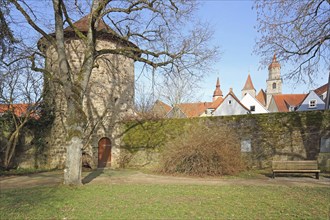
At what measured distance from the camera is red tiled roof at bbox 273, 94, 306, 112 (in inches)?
1788

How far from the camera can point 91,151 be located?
16.8 metres

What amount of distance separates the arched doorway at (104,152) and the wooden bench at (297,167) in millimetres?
10790

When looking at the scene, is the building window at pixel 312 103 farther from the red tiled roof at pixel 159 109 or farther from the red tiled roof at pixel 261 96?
the red tiled roof at pixel 261 96

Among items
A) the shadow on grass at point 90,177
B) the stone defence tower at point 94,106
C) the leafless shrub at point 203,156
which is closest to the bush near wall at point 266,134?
the leafless shrub at point 203,156

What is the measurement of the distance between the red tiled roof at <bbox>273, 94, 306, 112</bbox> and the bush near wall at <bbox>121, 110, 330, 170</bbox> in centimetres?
3456

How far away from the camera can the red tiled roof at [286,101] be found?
149 feet

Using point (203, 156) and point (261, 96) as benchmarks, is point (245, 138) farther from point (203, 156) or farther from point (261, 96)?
point (261, 96)

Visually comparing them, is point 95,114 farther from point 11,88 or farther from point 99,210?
point 99,210

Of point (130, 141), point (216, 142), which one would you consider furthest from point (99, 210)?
point (130, 141)

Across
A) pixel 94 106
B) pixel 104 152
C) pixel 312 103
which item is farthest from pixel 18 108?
pixel 312 103

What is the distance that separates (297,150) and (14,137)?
15406 millimetres

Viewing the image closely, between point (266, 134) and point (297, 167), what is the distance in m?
3.74

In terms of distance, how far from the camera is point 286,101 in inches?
1826

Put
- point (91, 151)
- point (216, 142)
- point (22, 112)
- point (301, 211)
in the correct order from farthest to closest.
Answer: point (91, 151)
point (22, 112)
point (216, 142)
point (301, 211)
